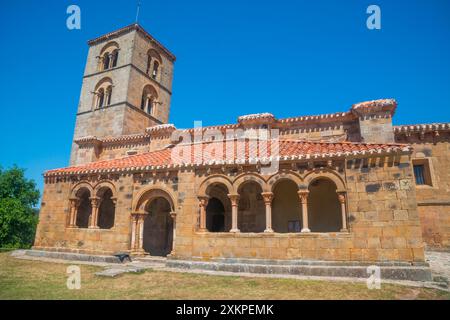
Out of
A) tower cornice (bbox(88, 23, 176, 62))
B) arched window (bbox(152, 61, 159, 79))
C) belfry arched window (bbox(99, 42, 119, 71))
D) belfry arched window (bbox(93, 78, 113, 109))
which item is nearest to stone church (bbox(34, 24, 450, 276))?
belfry arched window (bbox(93, 78, 113, 109))

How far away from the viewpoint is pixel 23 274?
8.99 metres

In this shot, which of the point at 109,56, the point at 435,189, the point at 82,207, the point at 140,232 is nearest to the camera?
the point at 140,232

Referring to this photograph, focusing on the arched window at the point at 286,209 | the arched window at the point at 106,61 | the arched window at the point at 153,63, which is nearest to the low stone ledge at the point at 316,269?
the arched window at the point at 286,209

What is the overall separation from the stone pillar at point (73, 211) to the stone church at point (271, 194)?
0.04 m

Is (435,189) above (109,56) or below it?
below

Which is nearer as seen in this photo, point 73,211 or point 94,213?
point 94,213

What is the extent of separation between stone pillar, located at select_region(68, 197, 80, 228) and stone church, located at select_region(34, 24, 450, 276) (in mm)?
45

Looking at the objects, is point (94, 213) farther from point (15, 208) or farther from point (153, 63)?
point (153, 63)

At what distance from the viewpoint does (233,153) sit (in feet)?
38.9

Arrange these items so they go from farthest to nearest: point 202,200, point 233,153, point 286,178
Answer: point 233,153 → point 202,200 → point 286,178

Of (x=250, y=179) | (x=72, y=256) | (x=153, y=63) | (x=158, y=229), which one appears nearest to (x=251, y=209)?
(x=250, y=179)

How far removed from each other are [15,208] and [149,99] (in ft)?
44.2
